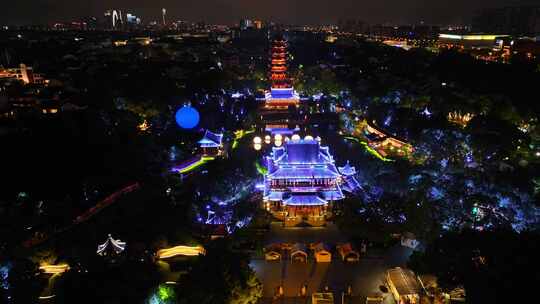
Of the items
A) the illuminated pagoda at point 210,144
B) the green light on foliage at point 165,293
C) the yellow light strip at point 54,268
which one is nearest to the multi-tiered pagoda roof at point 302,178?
the green light on foliage at point 165,293

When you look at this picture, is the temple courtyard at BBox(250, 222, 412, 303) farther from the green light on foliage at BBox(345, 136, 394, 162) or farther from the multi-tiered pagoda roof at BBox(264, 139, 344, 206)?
the green light on foliage at BBox(345, 136, 394, 162)

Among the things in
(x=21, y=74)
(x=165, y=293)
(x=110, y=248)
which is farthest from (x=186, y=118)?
(x=21, y=74)

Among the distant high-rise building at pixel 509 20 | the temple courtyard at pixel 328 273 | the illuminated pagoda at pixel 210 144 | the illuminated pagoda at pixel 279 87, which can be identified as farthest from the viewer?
the distant high-rise building at pixel 509 20

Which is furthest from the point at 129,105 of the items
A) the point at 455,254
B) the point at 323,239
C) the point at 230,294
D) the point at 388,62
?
the point at 388,62

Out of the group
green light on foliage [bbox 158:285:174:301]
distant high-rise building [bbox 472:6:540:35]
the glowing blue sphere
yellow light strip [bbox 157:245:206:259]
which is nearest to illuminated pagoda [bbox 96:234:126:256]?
yellow light strip [bbox 157:245:206:259]

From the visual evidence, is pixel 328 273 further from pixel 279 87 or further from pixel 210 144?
pixel 279 87

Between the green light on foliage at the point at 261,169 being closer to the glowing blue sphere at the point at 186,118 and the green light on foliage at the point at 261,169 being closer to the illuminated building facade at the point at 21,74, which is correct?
the glowing blue sphere at the point at 186,118
